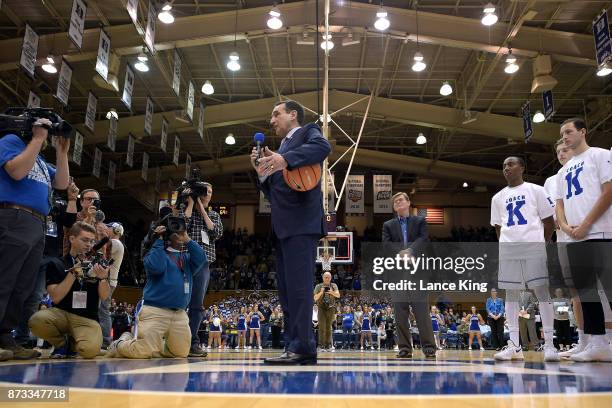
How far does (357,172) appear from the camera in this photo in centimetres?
2970

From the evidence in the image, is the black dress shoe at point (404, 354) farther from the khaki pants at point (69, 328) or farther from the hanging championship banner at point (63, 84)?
the hanging championship banner at point (63, 84)

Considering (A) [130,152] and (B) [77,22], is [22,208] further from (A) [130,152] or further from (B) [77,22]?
(A) [130,152]

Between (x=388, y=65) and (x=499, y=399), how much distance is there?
1569 centimetres

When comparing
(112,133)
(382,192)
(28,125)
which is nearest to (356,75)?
(382,192)

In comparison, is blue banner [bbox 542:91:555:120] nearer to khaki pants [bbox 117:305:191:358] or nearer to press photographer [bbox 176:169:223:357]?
press photographer [bbox 176:169:223:357]

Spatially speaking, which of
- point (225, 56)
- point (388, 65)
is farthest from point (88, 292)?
point (388, 65)

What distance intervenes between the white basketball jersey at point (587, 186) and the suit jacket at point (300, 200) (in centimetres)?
216

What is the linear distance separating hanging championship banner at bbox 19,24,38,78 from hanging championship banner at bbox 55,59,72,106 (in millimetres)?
703

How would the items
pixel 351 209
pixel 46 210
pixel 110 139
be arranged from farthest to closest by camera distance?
pixel 351 209 < pixel 110 139 < pixel 46 210

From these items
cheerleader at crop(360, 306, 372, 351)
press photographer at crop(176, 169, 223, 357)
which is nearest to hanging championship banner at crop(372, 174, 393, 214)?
cheerleader at crop(360, 306, 372, 351)

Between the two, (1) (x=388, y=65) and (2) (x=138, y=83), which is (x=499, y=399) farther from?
(2) (x=138, y=83)

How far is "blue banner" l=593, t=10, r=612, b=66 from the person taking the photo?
10.3 m

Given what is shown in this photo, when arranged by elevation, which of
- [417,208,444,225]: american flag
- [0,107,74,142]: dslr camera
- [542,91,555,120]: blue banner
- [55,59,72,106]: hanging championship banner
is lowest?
[0,107,74,142]: dslr camera

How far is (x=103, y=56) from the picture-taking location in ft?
36.1
